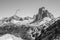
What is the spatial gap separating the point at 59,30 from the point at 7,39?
1856 inches

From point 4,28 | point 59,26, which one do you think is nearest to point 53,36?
point 59,26

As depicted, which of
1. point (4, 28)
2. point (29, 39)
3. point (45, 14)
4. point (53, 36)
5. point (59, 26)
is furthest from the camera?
point (45, 14)

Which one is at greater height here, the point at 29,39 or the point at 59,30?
the point at 59,30

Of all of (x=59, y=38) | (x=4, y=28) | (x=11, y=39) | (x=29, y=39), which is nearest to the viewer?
(x=59, y=38)

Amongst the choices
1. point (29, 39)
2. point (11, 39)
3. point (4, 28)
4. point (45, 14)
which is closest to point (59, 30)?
point (11, 39)

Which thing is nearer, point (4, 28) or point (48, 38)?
point (48, 38)

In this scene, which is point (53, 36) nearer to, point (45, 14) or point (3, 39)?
point (3, 39)

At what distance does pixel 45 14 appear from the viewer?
189125 millimetres

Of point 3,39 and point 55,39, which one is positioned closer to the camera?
point 55,39

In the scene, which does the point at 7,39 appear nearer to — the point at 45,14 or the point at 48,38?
the point at 48,38

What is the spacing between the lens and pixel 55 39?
19922 mm

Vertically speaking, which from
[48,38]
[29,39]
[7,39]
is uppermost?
[48,38]

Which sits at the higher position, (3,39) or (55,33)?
(55,33)

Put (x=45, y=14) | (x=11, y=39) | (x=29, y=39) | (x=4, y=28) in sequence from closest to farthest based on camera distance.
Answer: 1. (x=11, y=39)
2. (x=29, y=39)
3. (x=4, y=28)
4. (x=45, y=14)
